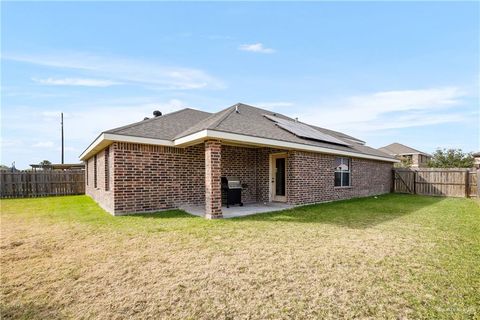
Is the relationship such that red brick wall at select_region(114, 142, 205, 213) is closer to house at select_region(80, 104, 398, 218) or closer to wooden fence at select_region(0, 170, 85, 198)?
house at select_region(80, 104, 398, 218)

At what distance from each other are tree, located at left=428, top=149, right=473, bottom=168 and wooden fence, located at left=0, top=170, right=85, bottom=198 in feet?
108

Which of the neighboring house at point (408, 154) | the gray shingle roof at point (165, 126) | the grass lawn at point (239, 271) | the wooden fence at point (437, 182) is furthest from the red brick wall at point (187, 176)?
the neighboring house at point (408, 154)

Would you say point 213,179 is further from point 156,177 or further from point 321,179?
point 321,179

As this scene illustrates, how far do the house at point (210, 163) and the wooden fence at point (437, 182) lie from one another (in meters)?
6.26

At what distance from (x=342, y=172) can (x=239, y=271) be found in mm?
10765

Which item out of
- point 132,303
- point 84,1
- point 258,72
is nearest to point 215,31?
point 258,72

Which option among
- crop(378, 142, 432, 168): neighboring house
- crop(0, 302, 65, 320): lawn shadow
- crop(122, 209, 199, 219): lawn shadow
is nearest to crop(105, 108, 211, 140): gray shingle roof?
crop(122, 209, 199, 219): lawn shadow

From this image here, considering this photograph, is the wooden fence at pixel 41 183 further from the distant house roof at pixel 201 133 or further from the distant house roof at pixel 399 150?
the distant house roof at pixel 399 150

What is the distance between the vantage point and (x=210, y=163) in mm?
7344

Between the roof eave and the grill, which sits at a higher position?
the roof eave

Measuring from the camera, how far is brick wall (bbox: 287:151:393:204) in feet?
33.0

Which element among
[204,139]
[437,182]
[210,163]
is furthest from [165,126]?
[437,182]

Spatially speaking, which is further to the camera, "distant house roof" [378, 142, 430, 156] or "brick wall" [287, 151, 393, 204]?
"distant house roof" [378, 142, 430, 156]

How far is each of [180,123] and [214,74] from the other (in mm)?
3987
